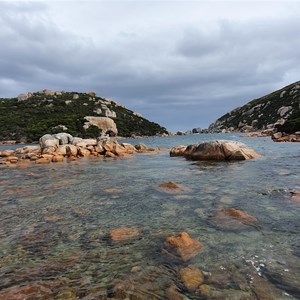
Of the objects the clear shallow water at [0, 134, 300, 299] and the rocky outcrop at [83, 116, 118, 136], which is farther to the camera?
the rocky outcrop at [83, 116, 118, 136]

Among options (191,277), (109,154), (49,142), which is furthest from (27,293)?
(49,142)

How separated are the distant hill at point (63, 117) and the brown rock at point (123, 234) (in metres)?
94.7

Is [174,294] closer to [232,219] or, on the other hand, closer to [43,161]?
[232,219]

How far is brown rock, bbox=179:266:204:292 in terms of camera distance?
513 centimetres

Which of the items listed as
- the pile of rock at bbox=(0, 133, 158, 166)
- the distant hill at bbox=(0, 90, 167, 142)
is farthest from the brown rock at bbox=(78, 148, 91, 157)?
the distant hill at bbox=(0, 90, 167, 142)

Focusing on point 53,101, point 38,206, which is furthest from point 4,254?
point 53,101

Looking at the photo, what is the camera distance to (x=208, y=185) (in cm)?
1439

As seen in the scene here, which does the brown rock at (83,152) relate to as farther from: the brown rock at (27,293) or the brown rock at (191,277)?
the brown rock at (191,277)

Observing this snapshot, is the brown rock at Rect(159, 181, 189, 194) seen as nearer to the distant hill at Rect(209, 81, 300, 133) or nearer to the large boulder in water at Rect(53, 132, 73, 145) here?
the large boulder in water at Rect(53, 132, 73, 145)

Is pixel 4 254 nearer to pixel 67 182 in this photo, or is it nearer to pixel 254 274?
pixel 254 274

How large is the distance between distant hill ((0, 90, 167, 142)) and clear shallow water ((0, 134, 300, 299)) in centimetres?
9141

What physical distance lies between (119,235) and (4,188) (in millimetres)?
10108

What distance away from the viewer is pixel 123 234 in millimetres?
7793

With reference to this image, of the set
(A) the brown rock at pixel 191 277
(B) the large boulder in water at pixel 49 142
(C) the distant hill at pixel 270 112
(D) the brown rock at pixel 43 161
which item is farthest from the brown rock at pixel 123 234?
(C) the distant hill at pixel 270 112
